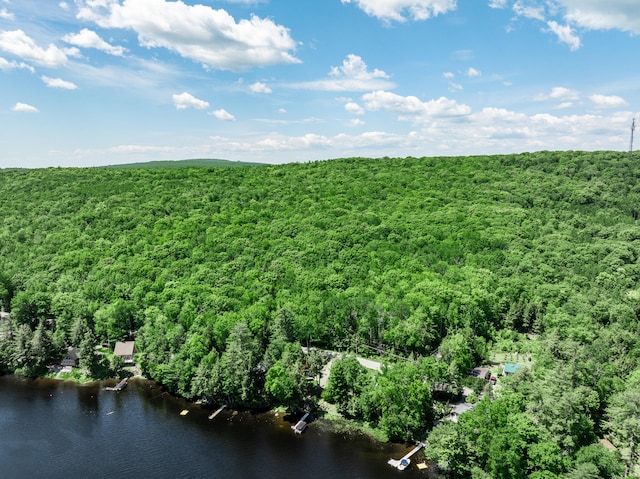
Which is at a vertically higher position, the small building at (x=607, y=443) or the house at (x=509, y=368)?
the house at (x=509, y=368)

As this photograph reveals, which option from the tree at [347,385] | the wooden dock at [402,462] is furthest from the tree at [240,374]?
the wooden dock at [402,462]

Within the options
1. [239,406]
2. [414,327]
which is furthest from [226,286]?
[414,327]

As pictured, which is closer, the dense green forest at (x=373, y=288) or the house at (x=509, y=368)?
the dense green forest at (x=373, y=288)

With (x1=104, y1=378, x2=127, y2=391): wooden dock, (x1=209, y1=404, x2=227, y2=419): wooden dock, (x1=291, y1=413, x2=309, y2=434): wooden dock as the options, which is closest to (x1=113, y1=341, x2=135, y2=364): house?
(x1=104, y1=378, x2=127, y2=391): wooden dock

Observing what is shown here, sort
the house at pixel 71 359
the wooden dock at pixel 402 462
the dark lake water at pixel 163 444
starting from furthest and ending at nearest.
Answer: the house at pixel 71 359
the dark lake water at pixel 163 444
the wooden dock at pixel 402 462

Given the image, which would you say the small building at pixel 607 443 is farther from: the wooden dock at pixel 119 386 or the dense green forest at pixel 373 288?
the wooden dock at pixel 119 386

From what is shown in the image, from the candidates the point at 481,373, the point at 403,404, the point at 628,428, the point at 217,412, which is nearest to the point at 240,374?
the point at 217,412

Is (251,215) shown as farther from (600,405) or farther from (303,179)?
(600,405)
